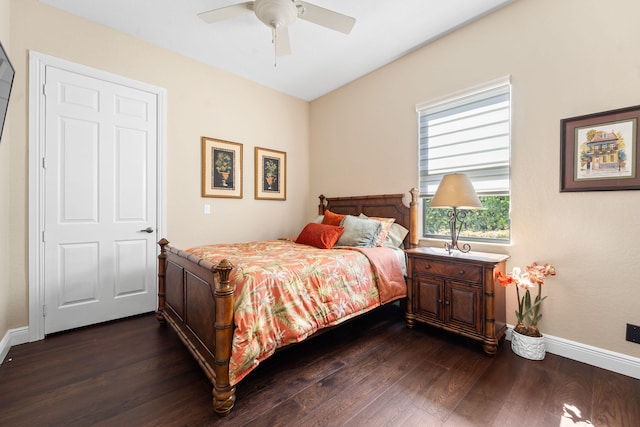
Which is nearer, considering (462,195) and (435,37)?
(462,195)

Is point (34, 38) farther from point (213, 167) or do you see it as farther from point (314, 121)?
point (314, 121)

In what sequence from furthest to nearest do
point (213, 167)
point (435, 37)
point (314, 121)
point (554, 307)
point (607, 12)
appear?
point (314, 121)
point (213, 167)
point (435, 37)
point (554, 307)
point (607, 12)

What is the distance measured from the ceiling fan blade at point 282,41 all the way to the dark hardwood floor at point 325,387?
2631mm

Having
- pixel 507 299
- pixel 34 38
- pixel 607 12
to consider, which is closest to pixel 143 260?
pixel 34 38

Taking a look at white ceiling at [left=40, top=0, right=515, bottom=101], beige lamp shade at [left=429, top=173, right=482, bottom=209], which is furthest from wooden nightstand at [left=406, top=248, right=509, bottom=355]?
white ceiling at [left=40, top=0, right=515, bottom=101]

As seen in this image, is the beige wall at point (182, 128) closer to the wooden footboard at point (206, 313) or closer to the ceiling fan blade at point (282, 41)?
the wooden footboard at point (206, 313)

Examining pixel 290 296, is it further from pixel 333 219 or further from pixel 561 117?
pixel 561 117

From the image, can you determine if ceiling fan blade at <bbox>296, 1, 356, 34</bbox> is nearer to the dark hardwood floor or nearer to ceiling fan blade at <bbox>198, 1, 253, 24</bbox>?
ceiling fan blade at <bbox>198, 1, 253, 24</bbox>

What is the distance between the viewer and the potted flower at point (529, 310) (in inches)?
82.3

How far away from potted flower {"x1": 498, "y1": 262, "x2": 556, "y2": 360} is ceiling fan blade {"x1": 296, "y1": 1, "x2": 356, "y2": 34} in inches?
90.6

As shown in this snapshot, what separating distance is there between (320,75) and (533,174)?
2.69 m

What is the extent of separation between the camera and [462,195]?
2.33 m

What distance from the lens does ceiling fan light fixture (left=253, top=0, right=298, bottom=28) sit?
2.06 metres

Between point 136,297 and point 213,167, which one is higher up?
point 213,167
